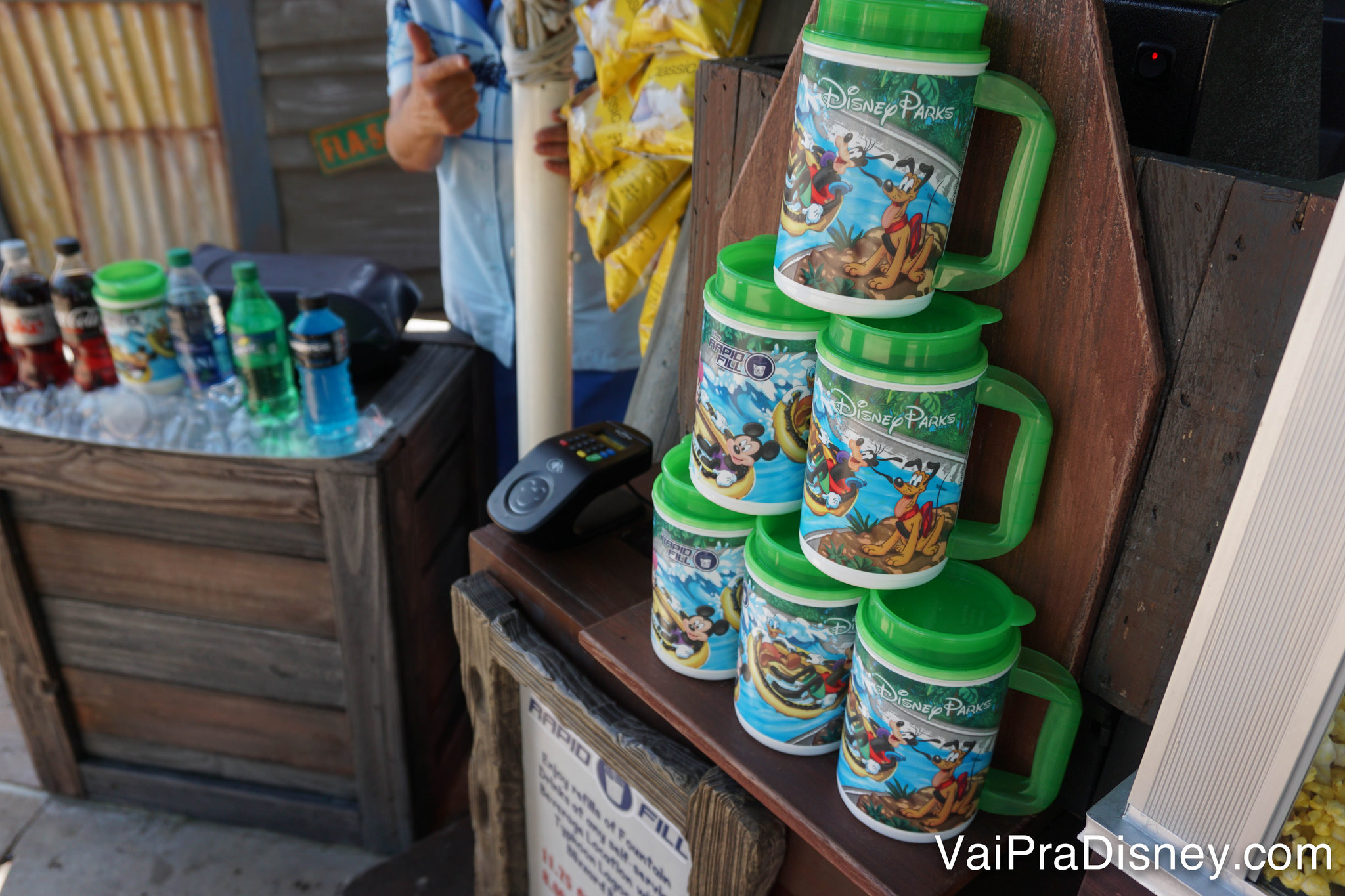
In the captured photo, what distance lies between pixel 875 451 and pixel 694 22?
642 millimetres

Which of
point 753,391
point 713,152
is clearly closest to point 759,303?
point 753,391

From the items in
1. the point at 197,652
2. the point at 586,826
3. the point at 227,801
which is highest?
the point at 586,826

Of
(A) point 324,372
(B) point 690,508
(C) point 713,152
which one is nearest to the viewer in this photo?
(B) point 690,508

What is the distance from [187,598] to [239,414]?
35cm

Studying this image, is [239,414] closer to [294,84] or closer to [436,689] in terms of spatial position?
[436,689]

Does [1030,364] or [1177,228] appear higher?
[1177,228]

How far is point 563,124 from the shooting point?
1217mm

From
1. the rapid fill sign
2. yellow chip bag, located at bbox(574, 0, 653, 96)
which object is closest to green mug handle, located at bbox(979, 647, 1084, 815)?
the rapid fill sign

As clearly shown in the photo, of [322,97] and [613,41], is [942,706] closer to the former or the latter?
[613,41]

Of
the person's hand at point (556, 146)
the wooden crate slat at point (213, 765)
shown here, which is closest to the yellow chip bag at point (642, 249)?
the person's hand at point (556, 146)

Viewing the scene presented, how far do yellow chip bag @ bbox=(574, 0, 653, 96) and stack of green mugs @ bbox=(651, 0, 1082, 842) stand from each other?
466 millimetres

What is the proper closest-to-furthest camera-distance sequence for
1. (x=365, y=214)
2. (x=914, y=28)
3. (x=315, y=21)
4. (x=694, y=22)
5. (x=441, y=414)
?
(x=914, y=28) → (x=694, y=22) → (x=441, y=414) → (x=315, y=21) → (x=365, y=214)

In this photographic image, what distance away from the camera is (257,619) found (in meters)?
1.62

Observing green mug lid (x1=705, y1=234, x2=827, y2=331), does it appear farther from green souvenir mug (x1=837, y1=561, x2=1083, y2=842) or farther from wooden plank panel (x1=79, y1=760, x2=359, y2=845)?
wooden plank panel (x1=79, y1=760, x2=359, y2=845)
